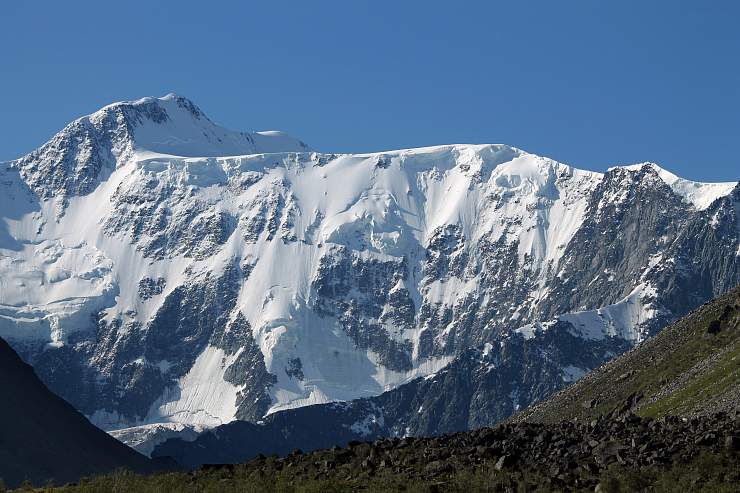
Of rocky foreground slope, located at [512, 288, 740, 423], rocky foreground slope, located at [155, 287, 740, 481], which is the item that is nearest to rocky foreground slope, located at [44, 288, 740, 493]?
rocky foreground slope, located at [155, 287, 740, 481]

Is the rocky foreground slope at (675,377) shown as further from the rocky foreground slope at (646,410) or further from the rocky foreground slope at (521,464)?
the rocky foreground slope at (521,464)

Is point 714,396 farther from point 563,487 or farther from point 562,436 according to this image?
point 563,487

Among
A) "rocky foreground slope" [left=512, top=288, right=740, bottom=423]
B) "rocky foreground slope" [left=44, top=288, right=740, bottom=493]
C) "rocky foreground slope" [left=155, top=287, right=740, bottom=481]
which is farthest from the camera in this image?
"rocky foreground slope" [left=512, top=288, right=740, bottom=423]

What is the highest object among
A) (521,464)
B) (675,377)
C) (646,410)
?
(675,377)

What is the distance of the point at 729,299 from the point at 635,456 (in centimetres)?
8313

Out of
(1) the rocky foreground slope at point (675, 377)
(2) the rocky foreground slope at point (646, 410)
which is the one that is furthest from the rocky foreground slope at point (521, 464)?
(1) the rocky foreground slope at point (675, 377)

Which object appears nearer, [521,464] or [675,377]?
[521,464]

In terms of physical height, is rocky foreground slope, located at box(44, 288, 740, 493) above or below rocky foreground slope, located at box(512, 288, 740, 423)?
below

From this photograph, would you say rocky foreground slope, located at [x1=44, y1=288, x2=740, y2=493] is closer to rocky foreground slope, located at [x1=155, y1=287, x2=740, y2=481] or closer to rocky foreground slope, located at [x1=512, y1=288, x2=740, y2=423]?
rocky foreground slope, located at [x1=155, y1=287, x2=740, y2=481]

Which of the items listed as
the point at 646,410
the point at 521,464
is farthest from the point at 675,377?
the point at 521,464

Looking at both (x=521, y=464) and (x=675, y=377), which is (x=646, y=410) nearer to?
(x=675, y=377)

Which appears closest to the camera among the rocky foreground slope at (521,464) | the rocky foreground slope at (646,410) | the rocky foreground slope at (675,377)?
the rocky foreground slope at (521,464)

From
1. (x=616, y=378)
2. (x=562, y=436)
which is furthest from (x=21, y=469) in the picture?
(x=562, y=436)

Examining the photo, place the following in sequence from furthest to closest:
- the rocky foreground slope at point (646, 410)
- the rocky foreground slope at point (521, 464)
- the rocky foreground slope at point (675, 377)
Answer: the rocky foreground slope at point (675, 377) < the rocky foreground slope at point (646, 410) < the rocky foreground slope at point (521, 464)
